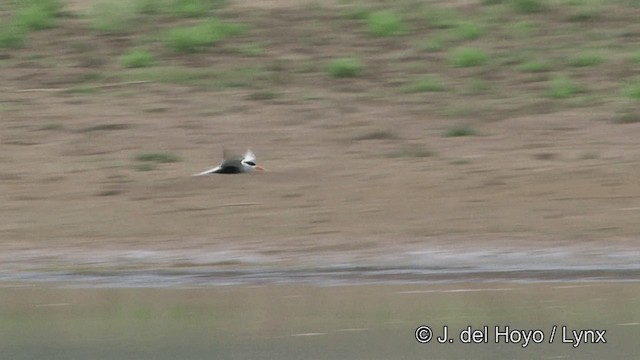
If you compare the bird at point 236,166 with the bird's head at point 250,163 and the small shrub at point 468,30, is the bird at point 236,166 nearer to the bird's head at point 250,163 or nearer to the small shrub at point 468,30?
the bird's head at point 250,163

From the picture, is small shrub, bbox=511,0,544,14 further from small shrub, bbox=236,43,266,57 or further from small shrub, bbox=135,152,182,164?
small shrub, bbox=135,152,182,164

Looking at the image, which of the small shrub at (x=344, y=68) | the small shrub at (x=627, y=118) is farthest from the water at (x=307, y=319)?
the small shrub at (x=344, y=68)

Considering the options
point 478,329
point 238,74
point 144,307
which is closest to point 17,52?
point 238,74

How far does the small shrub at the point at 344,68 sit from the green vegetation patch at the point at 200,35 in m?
1.46

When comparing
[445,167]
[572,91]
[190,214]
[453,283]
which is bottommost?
[453,283]

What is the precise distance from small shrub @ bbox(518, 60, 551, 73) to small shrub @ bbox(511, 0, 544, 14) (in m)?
1.45

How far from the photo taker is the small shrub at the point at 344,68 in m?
16.6

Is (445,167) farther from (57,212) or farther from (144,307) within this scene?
(144,307)

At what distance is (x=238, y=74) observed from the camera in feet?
54.9

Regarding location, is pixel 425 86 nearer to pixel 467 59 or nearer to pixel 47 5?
pixel 467 59

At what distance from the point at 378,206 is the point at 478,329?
3.76m

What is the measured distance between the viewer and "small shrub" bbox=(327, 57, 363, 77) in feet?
54.4

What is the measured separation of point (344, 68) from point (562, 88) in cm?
211

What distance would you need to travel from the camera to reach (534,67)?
16578 millimetres
